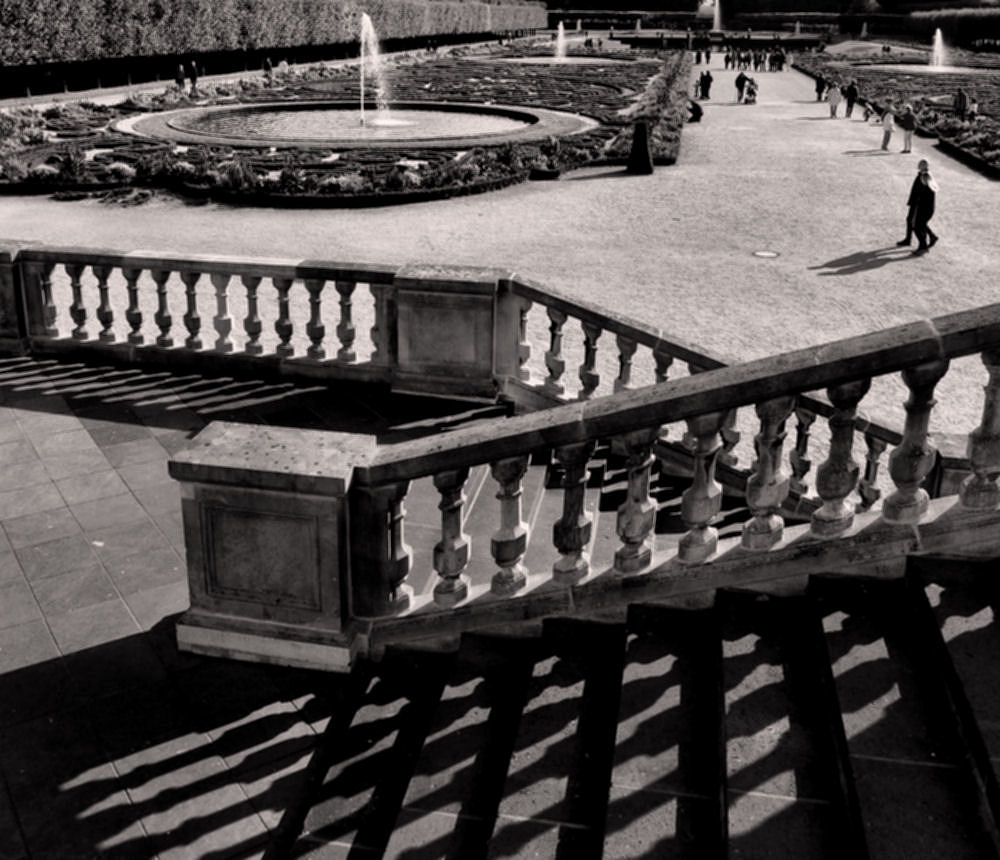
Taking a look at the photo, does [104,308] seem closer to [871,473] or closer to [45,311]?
[45,311]

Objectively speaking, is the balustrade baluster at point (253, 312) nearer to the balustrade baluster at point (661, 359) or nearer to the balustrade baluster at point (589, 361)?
the balustrade baluster at point (589, 361)

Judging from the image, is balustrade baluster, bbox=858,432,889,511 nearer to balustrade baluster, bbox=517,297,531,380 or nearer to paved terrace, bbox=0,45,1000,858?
balustrade baluster, bbox=517,297,531,380

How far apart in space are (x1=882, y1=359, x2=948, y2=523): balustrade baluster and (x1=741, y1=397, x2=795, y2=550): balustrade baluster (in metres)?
0.44

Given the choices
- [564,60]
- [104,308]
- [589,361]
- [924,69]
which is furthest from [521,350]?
[564,60]

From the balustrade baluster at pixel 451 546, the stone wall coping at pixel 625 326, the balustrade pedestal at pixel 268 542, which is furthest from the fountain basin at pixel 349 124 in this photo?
the balustrade baluster at pixel 451 546

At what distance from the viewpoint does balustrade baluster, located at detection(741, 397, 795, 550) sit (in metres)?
4.58

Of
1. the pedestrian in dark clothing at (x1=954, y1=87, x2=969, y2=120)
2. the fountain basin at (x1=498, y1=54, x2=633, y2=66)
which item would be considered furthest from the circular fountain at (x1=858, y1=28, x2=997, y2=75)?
the pedestrian in dark clothing at (x1=954, y1=87, x2=969, y2=120)

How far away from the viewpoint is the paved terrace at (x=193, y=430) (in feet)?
14.5

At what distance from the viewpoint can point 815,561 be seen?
15.2 feet

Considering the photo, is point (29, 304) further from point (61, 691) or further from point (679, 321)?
point (679, 321)

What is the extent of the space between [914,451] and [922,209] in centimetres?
1460

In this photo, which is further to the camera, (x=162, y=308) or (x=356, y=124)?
(x=356, y=124)

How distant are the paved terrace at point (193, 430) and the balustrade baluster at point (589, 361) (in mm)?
1287

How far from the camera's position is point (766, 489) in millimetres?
4656
